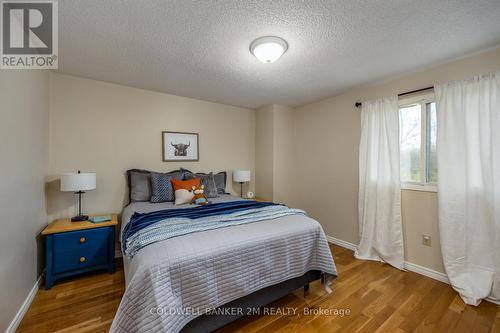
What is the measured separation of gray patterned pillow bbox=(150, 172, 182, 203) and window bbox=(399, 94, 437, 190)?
3.02 meters

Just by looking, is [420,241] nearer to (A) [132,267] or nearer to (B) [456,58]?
(B) [456,58]

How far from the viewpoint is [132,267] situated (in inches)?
52.7

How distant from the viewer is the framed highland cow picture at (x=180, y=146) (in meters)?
3.24

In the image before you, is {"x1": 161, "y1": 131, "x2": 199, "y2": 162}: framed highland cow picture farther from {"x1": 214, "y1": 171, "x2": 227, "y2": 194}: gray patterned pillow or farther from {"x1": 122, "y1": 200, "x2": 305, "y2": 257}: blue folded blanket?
{"x1": 122, "y1": 200, "x2": 305, "y2": 257}: blue folded blanket

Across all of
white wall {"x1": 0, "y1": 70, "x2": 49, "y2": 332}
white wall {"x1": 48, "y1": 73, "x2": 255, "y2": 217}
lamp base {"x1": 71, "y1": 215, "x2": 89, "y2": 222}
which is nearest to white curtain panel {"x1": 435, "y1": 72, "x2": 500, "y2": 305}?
white wall {"x1": 48, "y1": 73, "x2": 255, "y2": 217}

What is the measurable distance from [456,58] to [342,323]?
2779 millimetres

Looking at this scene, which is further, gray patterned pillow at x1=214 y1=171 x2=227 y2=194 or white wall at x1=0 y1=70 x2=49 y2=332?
gray patterned pillow at x1=214 y1=171 x2=227 y2=194

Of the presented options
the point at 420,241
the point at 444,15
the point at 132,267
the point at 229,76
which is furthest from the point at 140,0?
the point at 420,241

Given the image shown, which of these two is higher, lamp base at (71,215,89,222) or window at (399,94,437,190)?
window at (399,94,437,190)

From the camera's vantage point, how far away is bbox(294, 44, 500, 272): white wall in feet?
7.59

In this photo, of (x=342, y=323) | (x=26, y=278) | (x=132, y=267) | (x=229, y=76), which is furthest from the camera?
(x=229, y=76)

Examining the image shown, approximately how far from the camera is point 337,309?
1.81m

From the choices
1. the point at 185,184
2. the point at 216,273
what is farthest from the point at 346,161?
the point at 216,273

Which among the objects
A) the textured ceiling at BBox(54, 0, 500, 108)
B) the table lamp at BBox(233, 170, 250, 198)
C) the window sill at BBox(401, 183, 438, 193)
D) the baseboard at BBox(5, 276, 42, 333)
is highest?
the textured ceiling at BBox(54, 0, 500, 108)
